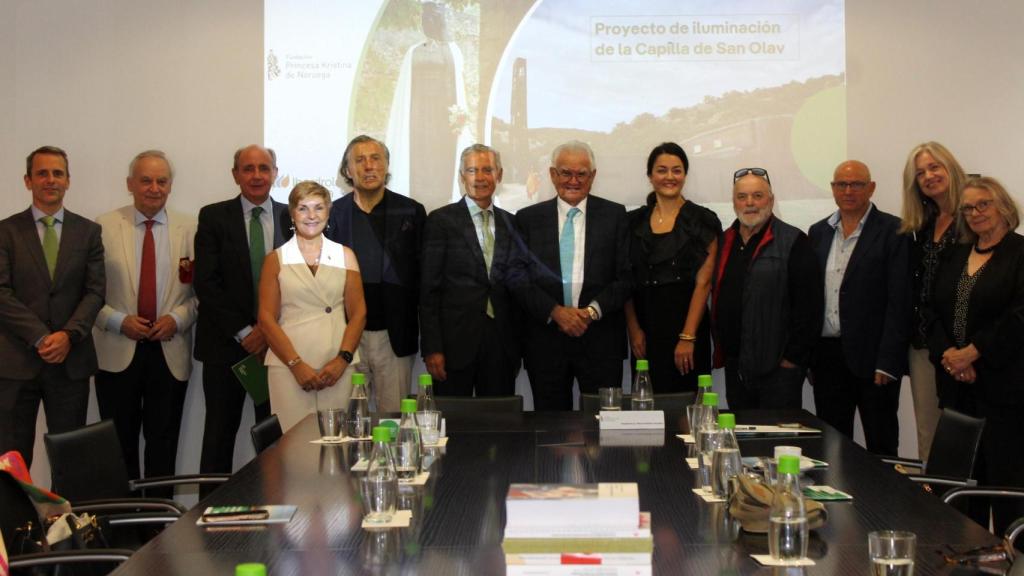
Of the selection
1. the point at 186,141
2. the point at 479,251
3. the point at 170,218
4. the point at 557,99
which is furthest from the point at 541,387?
the point at 186,141

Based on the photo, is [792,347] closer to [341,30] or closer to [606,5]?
[606,5]

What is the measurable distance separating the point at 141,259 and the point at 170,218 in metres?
0.30

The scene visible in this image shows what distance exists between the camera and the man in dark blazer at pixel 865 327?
204 inches

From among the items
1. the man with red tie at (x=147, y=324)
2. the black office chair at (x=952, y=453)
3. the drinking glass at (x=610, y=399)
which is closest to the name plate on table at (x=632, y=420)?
the drinking glass at (x=610, y=399)

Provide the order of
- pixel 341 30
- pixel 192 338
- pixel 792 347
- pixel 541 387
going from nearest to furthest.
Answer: pixel 792 347, pixel 541 387, pixel 192 338, pixel 341 30

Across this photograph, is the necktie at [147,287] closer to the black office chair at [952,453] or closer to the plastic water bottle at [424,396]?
the plastic water bottle at [424,396]

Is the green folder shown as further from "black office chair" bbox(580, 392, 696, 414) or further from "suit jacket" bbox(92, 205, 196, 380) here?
"black office chair" bbox(580, 392, 696, 414)

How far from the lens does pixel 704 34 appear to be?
6254 mm

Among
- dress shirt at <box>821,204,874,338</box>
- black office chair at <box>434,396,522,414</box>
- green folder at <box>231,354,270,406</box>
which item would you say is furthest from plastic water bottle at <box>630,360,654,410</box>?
green folder at <box>231,354,270,406</box>

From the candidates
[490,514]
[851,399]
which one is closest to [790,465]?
[490,514]

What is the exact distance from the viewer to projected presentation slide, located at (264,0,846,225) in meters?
6.25

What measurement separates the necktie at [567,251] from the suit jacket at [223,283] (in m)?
1.55

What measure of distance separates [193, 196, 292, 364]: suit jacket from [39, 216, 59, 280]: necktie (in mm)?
722

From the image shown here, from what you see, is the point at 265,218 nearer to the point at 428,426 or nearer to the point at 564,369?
the point at 564,369
